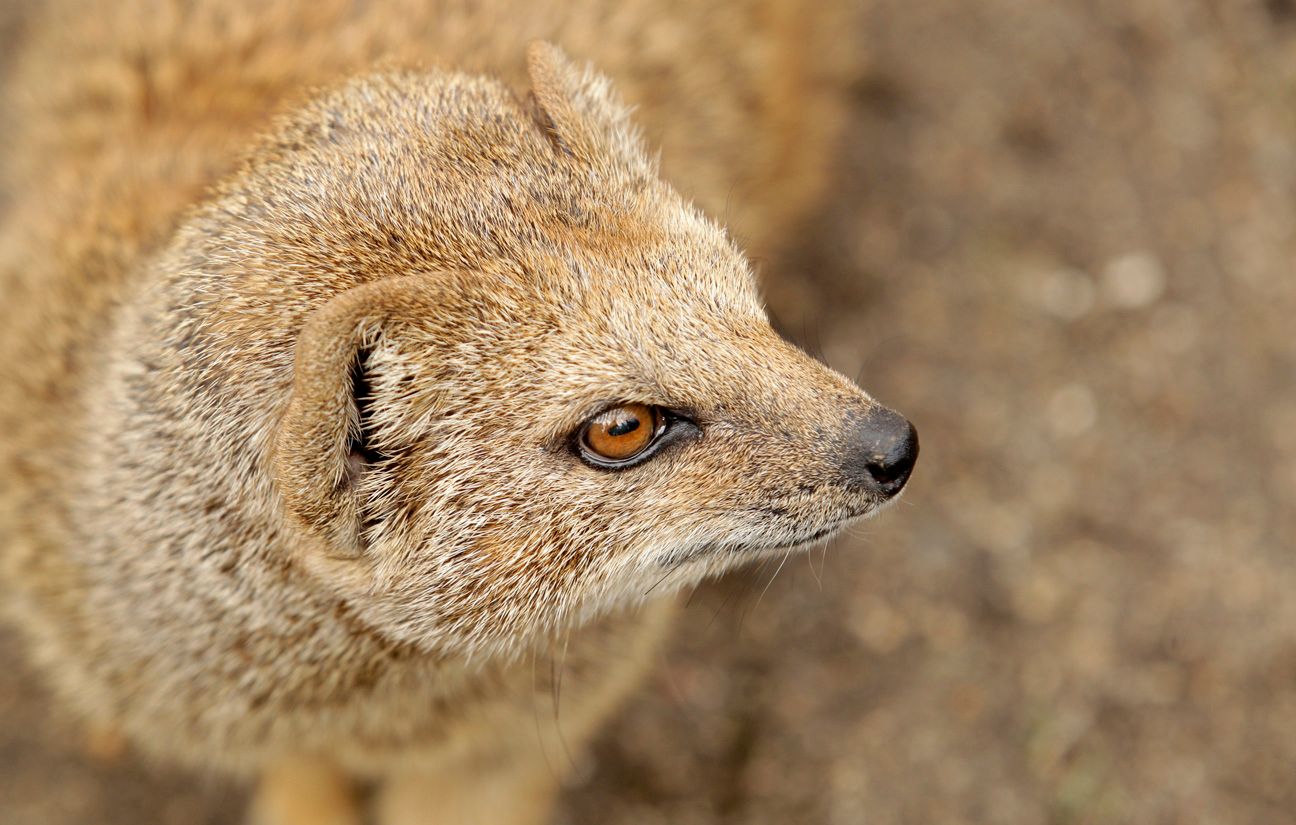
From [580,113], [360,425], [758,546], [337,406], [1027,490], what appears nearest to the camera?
[337,406]

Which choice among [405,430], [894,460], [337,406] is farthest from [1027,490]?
[337,406]

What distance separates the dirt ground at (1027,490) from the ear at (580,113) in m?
1.40

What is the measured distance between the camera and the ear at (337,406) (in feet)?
6.26

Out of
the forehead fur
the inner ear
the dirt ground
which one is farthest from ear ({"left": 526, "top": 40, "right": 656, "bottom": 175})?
the dirt ground

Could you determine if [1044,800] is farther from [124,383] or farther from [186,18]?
[186,18]

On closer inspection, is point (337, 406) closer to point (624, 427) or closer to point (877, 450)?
point (624, 427)

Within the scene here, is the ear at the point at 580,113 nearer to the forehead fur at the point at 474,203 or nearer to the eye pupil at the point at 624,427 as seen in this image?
the forehead fur at the point at 474,203

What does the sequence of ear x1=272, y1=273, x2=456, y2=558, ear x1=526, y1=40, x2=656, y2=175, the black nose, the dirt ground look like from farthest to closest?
the dirt ground, ear x1=526, y1=40, x2=656, y2=175, the black nose, ear x1=272, y1=273, x2=456, y2=558

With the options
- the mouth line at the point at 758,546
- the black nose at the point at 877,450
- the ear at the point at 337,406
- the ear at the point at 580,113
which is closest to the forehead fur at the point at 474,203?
the ear at the point at 580,113

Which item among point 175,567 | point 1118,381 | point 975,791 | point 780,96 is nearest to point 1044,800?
point 975,791

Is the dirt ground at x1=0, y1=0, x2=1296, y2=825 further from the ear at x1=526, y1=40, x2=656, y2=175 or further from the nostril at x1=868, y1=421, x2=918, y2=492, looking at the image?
the ear at x1=526, y1=40, x2=656, y2=175

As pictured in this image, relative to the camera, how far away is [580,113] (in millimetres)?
2377

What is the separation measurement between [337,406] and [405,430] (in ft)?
0.56

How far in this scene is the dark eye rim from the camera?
213 cm
